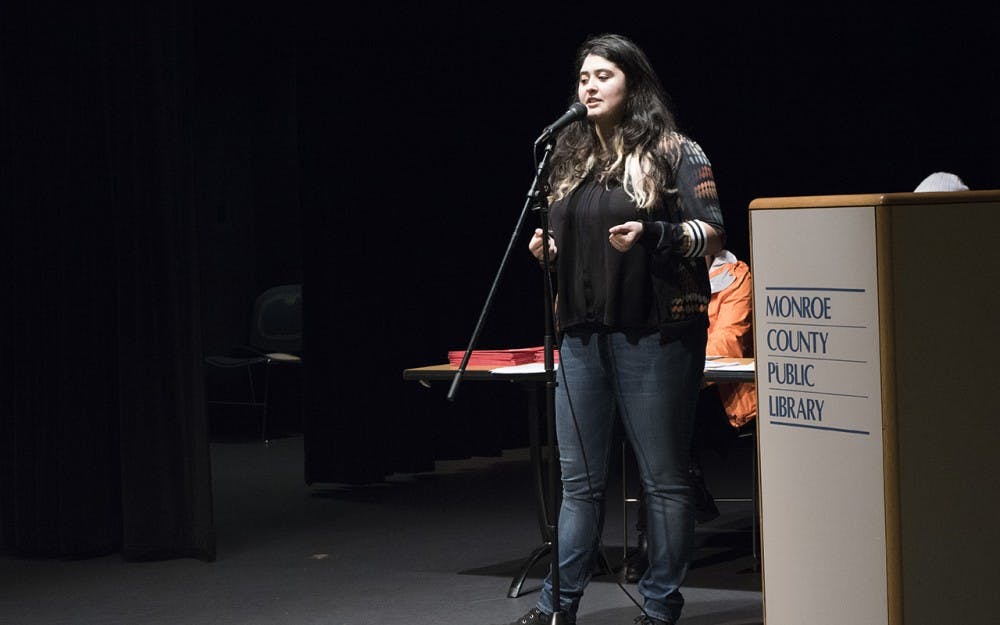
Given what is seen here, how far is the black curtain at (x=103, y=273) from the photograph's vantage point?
203 inches

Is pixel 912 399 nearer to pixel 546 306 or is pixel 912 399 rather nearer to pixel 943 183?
pixel 546 306

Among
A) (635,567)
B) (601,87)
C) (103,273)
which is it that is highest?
(601,87)

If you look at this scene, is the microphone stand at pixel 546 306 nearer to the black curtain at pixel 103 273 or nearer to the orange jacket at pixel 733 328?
the orange jacket at pixel 733 328

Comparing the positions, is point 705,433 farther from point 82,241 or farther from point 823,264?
point 823,264

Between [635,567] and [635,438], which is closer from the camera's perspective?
[635,438]

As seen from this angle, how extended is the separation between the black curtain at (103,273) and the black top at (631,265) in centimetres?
207

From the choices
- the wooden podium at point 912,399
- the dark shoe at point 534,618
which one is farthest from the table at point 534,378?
the wooden podium at point 912,399

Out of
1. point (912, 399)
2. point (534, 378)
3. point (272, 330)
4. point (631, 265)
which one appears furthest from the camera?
point (272, 330)

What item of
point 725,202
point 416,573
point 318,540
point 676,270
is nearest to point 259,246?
point 725,202

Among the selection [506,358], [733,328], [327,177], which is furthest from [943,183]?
[327,177]

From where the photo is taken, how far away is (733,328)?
16.8 ft

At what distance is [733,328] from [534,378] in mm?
1077

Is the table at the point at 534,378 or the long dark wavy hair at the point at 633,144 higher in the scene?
the long dark wavy hair at the point at 633,144

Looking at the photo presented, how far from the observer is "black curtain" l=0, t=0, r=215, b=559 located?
5.15 metres
